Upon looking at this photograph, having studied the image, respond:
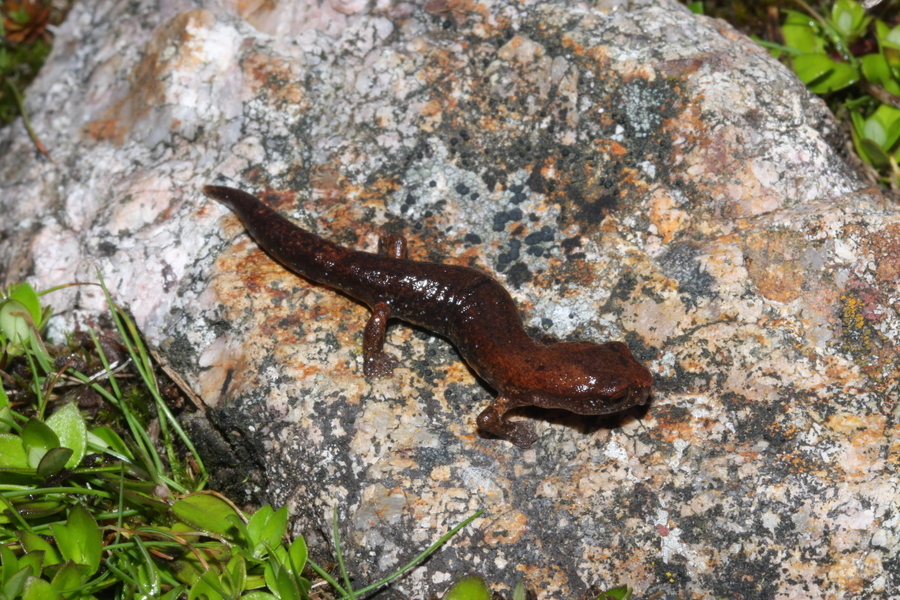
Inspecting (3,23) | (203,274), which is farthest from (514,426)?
(3,23)

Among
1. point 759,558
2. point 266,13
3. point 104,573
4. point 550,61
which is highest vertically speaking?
point 266,13

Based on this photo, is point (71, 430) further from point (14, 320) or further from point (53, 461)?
point (14, 320)

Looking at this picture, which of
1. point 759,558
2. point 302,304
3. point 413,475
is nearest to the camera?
point 759,558

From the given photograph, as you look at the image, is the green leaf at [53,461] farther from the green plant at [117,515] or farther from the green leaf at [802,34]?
the green leaf at [802,34]

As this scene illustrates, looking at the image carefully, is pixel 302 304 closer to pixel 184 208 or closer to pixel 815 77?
pixel 184 208

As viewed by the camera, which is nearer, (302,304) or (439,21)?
(302,304)

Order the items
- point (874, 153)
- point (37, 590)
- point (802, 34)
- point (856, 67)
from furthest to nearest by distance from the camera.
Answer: point (802, 34)
point (856, 67)
point (874, 153)
point (37, 590)

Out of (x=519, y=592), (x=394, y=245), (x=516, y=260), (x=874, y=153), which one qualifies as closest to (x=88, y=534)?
(x=519, y=592)
